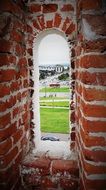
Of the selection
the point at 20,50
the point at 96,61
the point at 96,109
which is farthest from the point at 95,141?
the point at 20,50

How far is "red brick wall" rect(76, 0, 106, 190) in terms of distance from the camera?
4.11 ft

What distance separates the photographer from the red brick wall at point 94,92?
125cm

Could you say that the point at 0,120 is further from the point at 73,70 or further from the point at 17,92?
the point at 73,70

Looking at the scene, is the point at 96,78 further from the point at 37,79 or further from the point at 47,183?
the point at 47,183

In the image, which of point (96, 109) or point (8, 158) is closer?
point (96, 109)

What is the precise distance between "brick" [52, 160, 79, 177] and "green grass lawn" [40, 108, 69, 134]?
14.5 metres

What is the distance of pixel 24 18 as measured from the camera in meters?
1.83

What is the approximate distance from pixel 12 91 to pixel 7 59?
24 centimetres

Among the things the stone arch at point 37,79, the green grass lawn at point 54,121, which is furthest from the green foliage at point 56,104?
the stone arch at point 37,79

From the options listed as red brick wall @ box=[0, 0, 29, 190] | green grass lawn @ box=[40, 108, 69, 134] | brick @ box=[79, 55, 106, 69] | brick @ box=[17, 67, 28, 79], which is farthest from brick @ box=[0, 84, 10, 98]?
green grass lawn @ box=[40, 108, 69, 134]

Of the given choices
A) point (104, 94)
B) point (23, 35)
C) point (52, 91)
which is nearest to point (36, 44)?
point (23, 35)

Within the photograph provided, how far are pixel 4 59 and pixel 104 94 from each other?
69cm

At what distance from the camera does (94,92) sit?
1.28 metres

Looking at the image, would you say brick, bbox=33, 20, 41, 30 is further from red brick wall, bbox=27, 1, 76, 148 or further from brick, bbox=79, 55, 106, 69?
brick, bbox=79, 55, 106, 69
